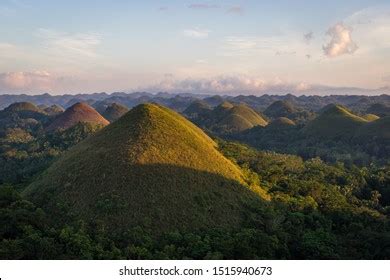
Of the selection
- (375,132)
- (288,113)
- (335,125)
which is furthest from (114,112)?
(375,132)

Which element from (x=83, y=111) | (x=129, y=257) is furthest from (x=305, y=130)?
(x=129, y=257)

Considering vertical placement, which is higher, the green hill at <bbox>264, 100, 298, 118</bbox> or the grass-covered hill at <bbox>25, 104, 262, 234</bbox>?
the green hill at <bbox>264, 100, 298, 118</bbox>

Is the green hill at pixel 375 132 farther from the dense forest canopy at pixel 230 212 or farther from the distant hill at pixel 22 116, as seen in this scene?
the distant hill at pixel 22 116

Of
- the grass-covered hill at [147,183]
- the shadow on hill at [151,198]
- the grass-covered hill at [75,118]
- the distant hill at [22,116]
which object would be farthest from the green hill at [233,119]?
the shadow on hill at [151,198]

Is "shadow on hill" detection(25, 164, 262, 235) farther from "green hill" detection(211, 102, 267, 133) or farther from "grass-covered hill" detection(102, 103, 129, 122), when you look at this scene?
"grass-covered hill" detection(102, 103, 129, 122)

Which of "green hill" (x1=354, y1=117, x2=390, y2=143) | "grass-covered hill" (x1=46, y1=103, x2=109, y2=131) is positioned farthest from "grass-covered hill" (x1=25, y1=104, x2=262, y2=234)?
"grass-covered hill" (x1=46, y1=103, x2=109, y2=131)

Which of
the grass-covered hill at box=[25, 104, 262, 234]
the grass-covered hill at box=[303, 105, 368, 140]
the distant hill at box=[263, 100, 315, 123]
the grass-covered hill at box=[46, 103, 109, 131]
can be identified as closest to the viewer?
the grass-covered hill at box=[25, 104, 262, 234]

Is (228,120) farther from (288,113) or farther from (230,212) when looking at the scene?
(230,212)
